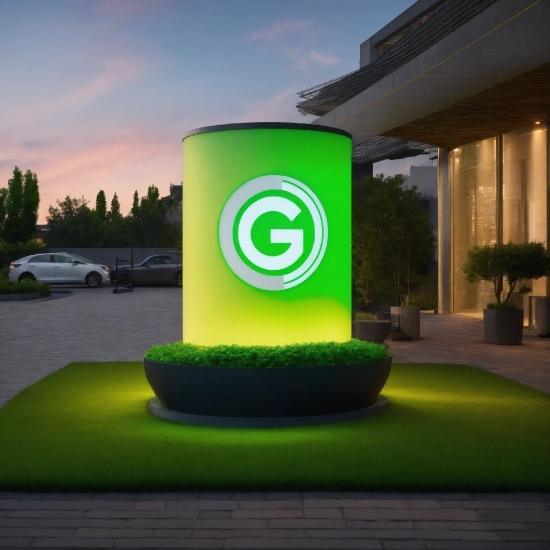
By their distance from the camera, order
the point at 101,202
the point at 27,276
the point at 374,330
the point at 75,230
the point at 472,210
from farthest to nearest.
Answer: the point at 101,202 → the point at 75,230 → the point at 27,276 → the point at 472,210 → the point at 374,330

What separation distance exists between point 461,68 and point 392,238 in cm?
414

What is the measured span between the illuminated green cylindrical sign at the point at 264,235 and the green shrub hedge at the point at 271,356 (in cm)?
29

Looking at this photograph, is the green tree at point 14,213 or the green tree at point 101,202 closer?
the green tree at point 14,213

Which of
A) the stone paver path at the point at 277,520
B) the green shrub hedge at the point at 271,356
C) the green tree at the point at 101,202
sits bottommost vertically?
the stone paver path at the point at 277,520

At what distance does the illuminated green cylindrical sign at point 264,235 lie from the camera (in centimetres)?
800

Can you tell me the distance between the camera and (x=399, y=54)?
22.0 metres

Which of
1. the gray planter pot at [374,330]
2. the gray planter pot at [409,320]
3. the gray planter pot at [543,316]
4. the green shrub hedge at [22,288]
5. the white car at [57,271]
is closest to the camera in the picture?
the gray planter pot at [374,330]

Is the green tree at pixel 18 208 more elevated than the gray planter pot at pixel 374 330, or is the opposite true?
the green tree at pixel 18 208

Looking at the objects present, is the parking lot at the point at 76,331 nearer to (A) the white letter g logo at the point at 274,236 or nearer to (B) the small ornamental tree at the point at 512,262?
(A) the white letter g logo at the point at 274,236

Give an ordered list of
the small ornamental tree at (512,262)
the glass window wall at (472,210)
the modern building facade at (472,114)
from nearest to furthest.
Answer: the modern building facade at (472,114) < the small ornamental tree at (512,262) < the glass window wall at (472,210)

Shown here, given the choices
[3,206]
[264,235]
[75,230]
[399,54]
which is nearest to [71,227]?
[75,230]

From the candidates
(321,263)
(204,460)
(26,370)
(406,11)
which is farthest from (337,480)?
(406,11)

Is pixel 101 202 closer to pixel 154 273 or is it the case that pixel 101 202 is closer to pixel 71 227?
pixel 71 227

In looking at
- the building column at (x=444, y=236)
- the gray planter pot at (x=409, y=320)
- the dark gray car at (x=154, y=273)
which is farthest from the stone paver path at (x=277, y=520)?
the dark gray car at (x=154, y=273)
